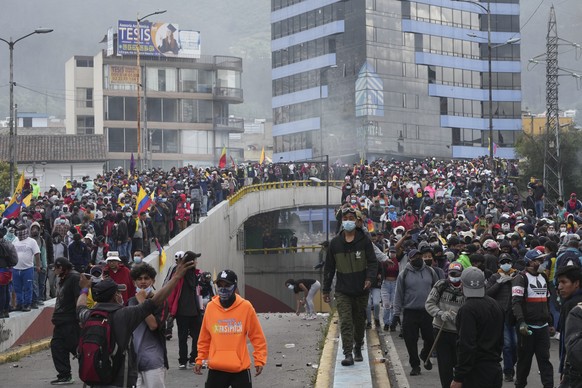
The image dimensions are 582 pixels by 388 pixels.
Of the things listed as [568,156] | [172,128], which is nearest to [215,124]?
[172,128]

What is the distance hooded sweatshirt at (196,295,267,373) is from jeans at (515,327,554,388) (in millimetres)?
4133

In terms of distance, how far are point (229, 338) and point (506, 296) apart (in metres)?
4.77

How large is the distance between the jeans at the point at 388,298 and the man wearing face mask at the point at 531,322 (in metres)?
6.19

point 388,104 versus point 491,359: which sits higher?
point 388,104

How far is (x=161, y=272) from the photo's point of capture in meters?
27.4

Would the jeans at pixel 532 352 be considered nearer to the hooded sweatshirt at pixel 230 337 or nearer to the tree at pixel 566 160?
the hooded sweatshirt at pixel 230 337

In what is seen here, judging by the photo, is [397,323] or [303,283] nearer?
[397,323]

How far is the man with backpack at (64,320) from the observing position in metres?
12.8

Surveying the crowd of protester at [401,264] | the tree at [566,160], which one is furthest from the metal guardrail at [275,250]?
the crowd of protester at [401,264]

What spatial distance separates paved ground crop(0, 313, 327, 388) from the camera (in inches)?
518

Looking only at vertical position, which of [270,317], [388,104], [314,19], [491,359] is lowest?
[270,317]

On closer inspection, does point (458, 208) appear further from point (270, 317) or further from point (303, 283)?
point (270, 317)

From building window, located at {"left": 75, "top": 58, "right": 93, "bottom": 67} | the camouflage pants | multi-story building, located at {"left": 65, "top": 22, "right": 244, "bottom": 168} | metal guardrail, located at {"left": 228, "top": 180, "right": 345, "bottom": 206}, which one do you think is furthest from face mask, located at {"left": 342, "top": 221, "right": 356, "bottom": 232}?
building window, located at {"left": 75, "top": 58, "right": 93, "bottom": 67}

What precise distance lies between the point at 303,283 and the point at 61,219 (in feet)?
18.4
